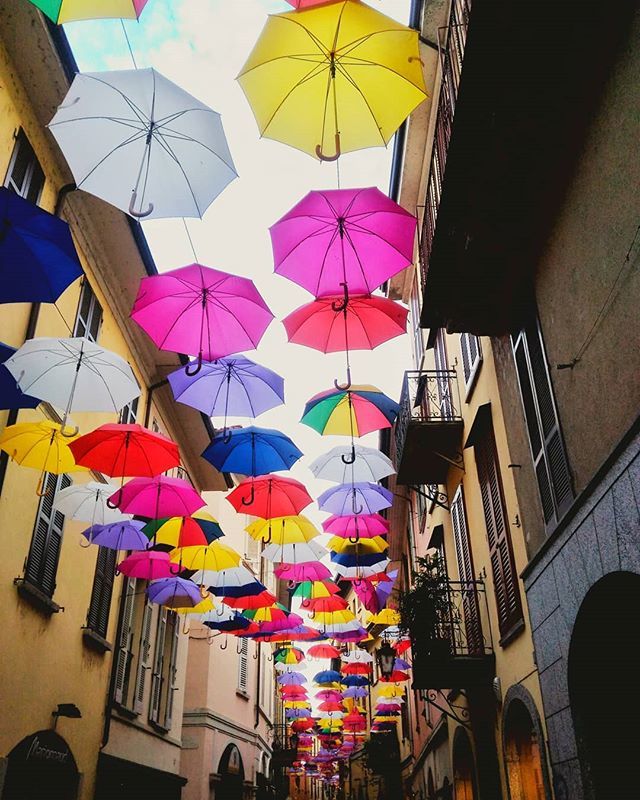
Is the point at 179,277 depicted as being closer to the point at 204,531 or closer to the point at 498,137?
the point at 498,137

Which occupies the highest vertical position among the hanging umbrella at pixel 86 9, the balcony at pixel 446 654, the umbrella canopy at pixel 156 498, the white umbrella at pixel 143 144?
the white umbrella at pixel 143 144

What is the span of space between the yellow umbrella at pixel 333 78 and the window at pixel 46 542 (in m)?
6.01

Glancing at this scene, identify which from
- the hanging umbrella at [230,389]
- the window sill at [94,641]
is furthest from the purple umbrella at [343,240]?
the window sill at [94,641]

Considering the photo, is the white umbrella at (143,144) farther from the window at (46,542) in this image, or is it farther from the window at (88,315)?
the window at (46,542)

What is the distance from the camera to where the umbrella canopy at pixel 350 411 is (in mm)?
11281

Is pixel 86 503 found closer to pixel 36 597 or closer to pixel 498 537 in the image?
pixel 36 597

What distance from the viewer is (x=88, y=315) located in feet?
38.3

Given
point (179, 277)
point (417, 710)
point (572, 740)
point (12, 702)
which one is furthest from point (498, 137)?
point (417, 710)

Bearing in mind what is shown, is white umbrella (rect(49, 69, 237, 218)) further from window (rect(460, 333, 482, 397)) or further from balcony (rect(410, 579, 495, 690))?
balcony (rect(410, 579, 495, 690))

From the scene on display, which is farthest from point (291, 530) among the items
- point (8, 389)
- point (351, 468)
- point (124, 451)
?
point (8, 389)

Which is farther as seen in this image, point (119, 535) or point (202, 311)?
point (119, 535)

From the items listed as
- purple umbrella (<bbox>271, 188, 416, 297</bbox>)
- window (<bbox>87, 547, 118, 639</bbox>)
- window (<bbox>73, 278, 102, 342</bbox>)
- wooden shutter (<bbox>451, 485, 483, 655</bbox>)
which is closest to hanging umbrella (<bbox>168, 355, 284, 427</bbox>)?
purple umbrella (<bbox>271, 188, 416, 297</bbox>)

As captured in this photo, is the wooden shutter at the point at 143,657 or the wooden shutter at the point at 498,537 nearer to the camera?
the wooden shutter at the point at 498,537

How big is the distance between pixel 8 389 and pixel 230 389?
335 centimetres
